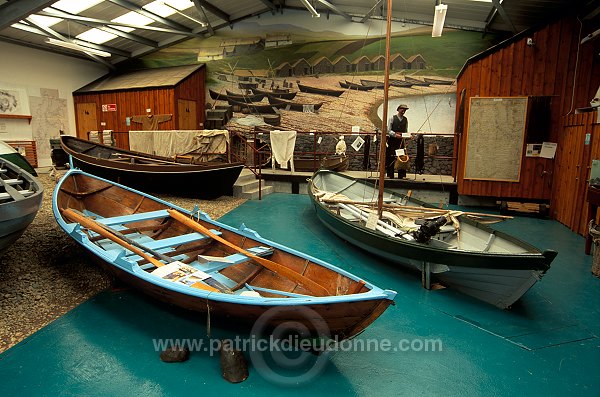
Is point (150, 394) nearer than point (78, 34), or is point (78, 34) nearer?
point (150, 394)

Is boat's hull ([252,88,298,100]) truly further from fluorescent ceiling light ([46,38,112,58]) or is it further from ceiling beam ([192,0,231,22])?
fluorescent ceiling light ([46,38,112,58])

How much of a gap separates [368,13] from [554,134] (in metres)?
6.52

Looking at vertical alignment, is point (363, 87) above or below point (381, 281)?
above

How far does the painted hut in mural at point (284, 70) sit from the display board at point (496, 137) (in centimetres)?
696

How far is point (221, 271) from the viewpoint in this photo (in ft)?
11.2

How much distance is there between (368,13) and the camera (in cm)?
1061

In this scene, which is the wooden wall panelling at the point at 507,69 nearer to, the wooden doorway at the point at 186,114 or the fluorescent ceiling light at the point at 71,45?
the wooden doorway at the point at 186,114

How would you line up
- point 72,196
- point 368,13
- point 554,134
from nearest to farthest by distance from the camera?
point 72,196 → point 554,134 → point 368,13

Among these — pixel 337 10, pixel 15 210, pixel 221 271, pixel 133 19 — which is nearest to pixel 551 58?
pixel 337 10

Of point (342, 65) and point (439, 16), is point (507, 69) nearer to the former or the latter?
point (439, 16)

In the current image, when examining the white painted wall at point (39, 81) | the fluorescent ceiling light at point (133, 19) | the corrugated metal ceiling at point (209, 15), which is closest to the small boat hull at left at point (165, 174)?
the corrugated metal ceiling at point (209, 15)

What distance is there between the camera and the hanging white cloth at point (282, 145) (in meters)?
9.20

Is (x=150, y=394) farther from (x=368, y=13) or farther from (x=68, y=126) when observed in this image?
(x=68, y=126)

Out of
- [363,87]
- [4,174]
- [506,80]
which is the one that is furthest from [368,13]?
[4,174]
